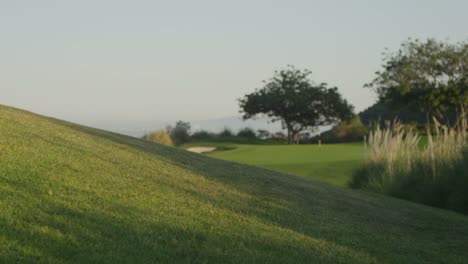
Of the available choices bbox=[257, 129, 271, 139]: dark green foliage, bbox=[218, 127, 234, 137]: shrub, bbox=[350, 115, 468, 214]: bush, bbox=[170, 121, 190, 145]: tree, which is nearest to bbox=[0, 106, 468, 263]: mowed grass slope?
bbox=[350, 115, 468, 214]: bush

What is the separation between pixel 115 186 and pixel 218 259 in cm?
236

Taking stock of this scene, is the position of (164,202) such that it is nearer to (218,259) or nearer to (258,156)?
(218,259)

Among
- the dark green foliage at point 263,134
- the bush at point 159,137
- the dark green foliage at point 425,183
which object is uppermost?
A: the dark green foliage at point 263,134

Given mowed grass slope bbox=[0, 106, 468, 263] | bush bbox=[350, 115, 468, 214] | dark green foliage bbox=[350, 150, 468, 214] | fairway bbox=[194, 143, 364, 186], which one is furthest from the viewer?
fairway bbox=[194, 143, 364, 186]

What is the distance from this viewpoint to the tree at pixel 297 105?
1994 inches

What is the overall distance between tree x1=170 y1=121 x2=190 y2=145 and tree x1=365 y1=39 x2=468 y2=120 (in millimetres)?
14517

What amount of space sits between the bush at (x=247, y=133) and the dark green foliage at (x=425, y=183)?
29.7 metres

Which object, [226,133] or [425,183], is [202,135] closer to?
[226,133]

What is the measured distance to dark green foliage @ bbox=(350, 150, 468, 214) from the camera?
11062mm

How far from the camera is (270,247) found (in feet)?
17.7

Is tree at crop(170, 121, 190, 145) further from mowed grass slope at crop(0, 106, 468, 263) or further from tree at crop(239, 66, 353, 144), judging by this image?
mowed grass slope at crop(0, 106, 468, 263)

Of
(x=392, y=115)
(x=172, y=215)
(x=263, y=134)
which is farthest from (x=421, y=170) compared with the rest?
(x=392, y=115)

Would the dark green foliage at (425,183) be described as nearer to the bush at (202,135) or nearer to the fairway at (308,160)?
the fairway at (308,160)

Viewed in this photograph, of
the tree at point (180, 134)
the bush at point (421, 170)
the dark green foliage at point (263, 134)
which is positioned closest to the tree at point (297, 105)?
the dark green foliage at point (263, 134)
